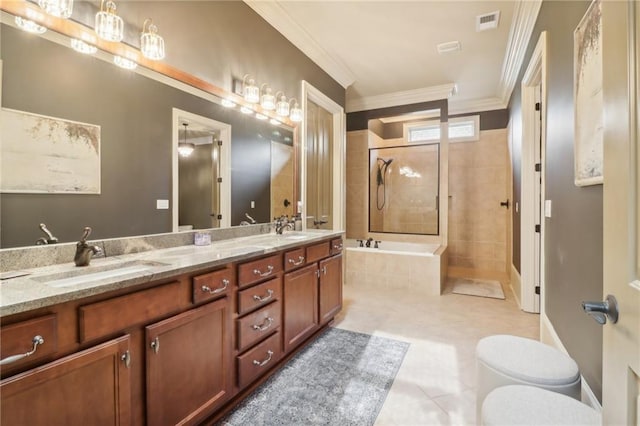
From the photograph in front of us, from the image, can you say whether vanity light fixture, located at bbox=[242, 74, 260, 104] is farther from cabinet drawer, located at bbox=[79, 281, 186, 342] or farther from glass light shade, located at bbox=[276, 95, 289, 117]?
cabinet drawer, located at bbox=[79, 281, 186, 342]

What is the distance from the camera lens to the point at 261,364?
1.83 meters

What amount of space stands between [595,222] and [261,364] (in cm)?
187

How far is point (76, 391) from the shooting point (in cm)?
99

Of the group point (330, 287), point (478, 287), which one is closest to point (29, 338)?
point (330, 287)

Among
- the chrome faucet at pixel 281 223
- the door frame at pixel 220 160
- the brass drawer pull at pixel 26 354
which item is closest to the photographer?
the brass drawer pull at pixel 26 354

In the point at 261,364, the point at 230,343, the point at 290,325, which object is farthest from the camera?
the point at 290,325

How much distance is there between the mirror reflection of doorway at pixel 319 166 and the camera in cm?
389

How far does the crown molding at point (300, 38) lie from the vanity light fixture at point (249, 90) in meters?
0.64

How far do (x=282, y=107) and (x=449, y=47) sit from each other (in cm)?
196

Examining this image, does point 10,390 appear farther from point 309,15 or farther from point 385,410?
point 309,15

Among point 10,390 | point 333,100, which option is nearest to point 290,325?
point 10,390

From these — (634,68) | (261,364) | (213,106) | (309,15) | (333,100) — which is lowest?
(261,364)

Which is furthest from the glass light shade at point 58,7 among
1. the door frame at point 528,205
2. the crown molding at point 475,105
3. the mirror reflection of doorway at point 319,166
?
the crown molding at point 475,105

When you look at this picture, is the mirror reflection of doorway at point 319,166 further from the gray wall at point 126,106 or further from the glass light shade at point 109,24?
the glass light shade at point 109,24
